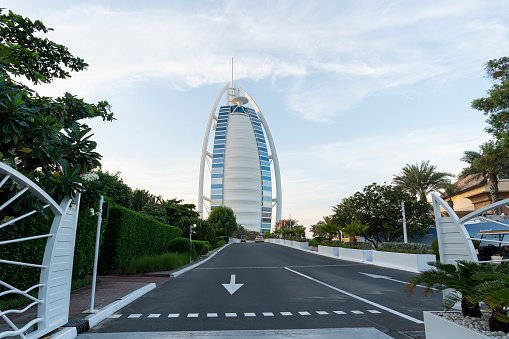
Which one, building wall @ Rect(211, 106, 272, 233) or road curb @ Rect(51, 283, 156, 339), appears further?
building wall @ Rect(211, 106, 272, 233)

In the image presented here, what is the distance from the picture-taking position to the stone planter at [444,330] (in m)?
4.30

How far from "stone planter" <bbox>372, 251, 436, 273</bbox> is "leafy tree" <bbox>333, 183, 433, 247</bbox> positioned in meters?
13.5

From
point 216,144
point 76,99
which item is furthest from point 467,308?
point 216,144

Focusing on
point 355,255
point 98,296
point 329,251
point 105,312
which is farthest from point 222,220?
point 105,312

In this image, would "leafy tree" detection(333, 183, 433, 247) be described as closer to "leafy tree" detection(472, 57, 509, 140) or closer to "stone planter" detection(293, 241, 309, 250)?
"stone planter" detection(293, 241, 309, 250)

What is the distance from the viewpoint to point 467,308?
5.24 meters

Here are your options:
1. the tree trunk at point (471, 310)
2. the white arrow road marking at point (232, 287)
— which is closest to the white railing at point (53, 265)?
the white arrow road marking at point (232, 287)

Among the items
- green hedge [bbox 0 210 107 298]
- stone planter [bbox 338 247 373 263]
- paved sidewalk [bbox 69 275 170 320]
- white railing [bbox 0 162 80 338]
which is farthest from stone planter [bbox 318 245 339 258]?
white railing [bbox 0 162 80 338]

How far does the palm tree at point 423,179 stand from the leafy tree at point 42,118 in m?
39.6

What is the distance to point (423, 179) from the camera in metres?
40.5

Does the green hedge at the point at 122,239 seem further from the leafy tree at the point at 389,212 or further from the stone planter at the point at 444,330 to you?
the leafy tree at the point at 389,212

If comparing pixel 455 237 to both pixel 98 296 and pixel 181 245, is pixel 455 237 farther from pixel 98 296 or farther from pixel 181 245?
pixel 181 245

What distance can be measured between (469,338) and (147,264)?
1605 cm

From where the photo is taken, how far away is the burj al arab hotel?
444ft
